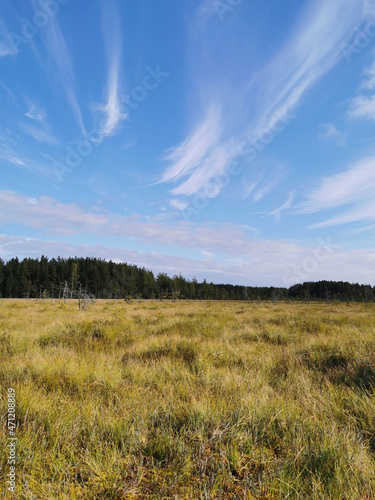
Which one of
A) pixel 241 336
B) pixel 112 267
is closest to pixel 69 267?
pixel 112 267

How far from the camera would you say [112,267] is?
340 ft

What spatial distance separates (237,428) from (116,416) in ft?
4.02

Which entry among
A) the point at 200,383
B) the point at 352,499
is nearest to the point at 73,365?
the point at 200,383

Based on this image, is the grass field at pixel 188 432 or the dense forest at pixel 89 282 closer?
the grass field at pixel 188 432

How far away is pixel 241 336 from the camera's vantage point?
7418mm

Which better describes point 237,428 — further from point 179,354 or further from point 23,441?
point 179,354

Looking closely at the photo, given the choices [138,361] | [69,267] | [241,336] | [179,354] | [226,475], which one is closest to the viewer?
[226,475]

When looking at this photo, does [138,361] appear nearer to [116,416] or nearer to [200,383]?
[200,383]

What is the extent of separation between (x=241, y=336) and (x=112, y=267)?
4027 inches

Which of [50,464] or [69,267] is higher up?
[69,267]

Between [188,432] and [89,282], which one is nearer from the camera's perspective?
[188,432]

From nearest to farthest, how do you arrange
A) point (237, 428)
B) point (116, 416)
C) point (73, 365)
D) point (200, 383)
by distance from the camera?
point (237, 428)
point (116, 416)
point (200, 383)
point (73, 365)

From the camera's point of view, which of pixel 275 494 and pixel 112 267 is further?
pixel 112 267

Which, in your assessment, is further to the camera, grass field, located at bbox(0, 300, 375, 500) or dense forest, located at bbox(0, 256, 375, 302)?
dense forest, located at bbox(0, 256, 375, 302)
